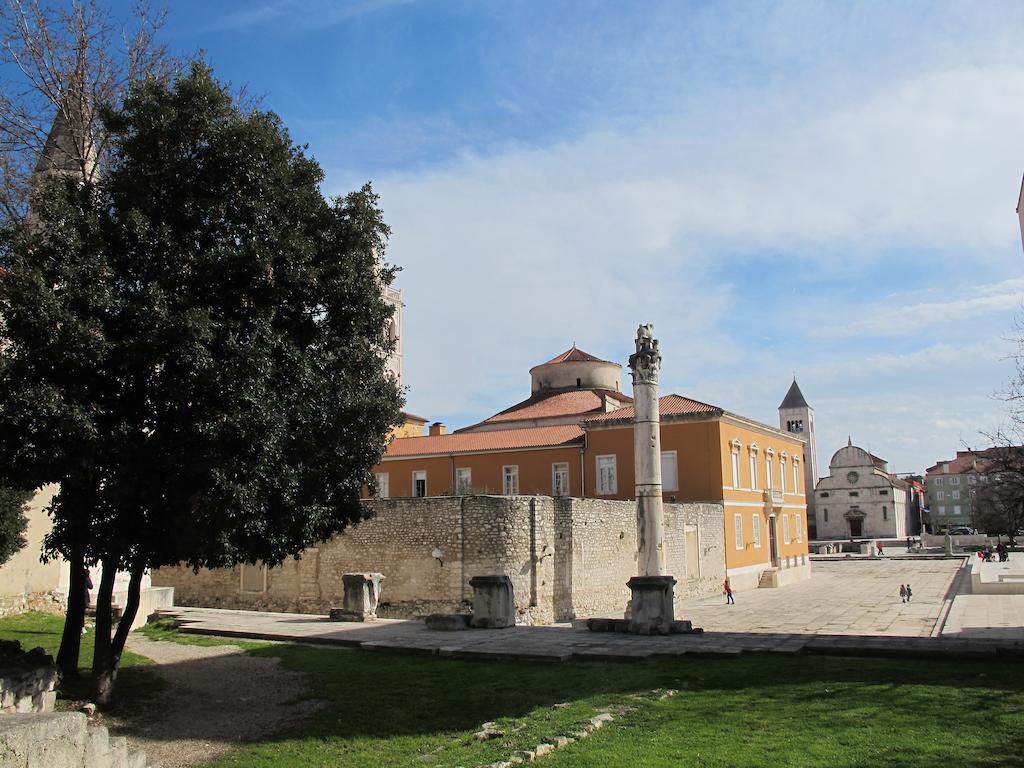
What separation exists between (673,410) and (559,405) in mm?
10368

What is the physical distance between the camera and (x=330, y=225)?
1082cm

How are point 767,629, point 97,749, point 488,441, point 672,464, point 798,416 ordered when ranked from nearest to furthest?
point 97,749 < point 767,629 < point 672,464 < point 488,441 < point 798,416

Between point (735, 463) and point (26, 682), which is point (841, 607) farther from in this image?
point (26, 682)

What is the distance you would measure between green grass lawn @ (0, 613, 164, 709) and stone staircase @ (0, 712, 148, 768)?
4.02 meters

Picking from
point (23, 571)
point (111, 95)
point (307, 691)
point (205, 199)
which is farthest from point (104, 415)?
point (23, 571)

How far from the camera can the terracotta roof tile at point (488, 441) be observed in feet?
122

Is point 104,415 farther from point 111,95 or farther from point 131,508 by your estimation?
point 111,95

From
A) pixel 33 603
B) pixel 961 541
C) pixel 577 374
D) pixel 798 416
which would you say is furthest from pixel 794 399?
pixel 33 603

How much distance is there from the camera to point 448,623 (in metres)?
17.9

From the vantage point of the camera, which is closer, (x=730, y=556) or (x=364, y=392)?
(x=364, y=392)

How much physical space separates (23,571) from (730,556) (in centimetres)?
2566

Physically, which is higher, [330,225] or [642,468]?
[330,225]

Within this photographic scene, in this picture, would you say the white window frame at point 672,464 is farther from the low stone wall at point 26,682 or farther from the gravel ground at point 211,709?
the low stone wall at point 26,682

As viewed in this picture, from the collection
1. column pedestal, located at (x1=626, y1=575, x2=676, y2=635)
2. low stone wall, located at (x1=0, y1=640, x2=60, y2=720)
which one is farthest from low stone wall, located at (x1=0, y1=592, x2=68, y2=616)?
column pedestal, located at (x1=626, y1=575, x2=676, y2=635)
